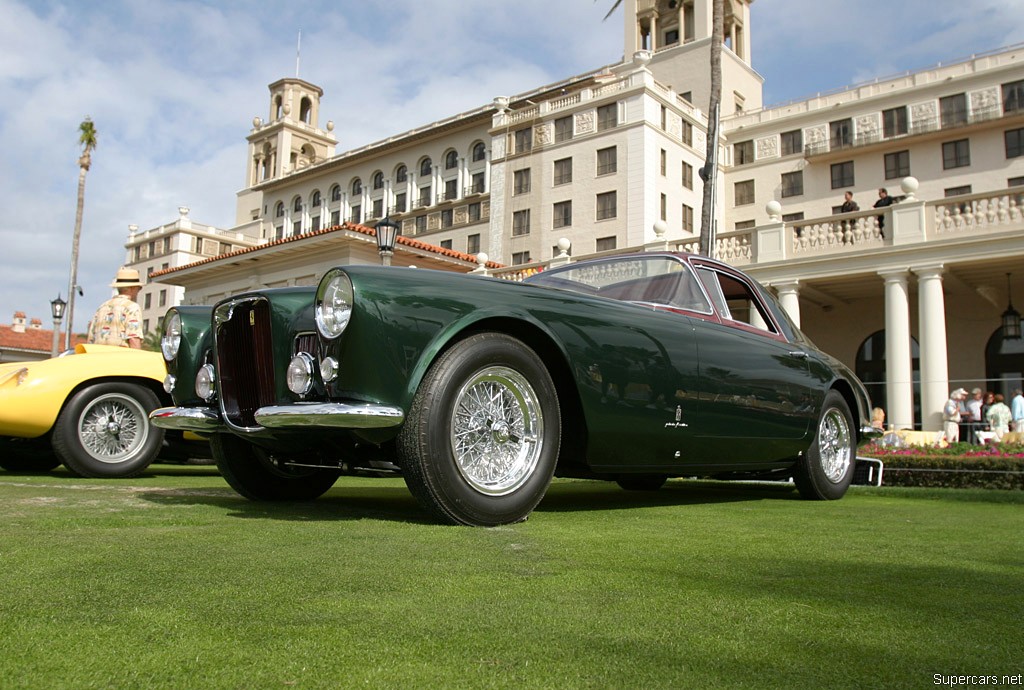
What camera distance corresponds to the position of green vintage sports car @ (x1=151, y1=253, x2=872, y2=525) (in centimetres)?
348

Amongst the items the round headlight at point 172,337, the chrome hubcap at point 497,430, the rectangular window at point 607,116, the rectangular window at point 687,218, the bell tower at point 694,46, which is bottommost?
the chrome hubcap at point 497,430

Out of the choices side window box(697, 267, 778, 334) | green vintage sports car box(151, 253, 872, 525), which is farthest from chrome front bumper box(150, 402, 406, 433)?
side window box(697, 267, 778, 334)

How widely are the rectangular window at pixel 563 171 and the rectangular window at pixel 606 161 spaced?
224 centimetres

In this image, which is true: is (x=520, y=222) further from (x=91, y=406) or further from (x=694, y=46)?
(x=91, y=406)

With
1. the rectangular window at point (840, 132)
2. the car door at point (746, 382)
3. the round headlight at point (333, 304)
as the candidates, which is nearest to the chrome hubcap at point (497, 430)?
the round headlight at point (333, 304)

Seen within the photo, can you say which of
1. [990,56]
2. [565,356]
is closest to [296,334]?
[565,356]

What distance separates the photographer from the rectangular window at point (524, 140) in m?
51.2

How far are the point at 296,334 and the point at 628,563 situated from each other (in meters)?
1.94

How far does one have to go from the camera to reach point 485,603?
2146mm

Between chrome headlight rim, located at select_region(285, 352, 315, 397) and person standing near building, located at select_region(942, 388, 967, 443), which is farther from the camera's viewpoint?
person standing near building, located at select_region(942, 388, 967, 443)

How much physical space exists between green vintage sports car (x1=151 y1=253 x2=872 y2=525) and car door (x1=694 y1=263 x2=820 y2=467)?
0.6 inches

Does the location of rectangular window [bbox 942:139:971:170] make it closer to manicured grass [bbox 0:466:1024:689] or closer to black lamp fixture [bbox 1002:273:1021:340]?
black lamp fixture [bbox 1002:273:1021:340]

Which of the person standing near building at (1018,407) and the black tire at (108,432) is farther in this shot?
the person standing near building at (1018,407)

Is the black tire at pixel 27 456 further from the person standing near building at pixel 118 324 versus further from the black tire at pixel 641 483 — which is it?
the black tire at pixel 641 483
